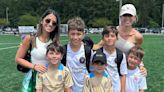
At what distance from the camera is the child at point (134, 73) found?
398cm

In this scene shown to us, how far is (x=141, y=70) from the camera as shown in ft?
13.5

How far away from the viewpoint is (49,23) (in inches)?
141

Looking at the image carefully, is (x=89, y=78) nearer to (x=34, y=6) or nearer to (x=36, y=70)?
(x=36, y=70)

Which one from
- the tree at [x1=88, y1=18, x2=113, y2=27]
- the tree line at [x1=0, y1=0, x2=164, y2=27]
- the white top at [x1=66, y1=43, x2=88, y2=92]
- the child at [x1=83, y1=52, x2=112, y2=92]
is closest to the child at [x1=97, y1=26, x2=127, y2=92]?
the child at [x1=83, y1=52, x2=112, y2=92]

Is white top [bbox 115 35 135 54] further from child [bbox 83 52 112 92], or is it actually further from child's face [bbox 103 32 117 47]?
child [bbox 83 52 112 92]

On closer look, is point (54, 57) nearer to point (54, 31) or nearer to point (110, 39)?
point (54, 31)

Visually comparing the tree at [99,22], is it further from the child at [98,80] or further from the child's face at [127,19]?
the child at [98,80]

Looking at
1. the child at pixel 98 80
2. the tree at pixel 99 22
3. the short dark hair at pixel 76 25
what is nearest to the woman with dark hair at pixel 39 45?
the short dark hair at pixel 76 25

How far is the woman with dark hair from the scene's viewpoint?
11.7 ft

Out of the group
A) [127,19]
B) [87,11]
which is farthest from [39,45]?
[87,11]

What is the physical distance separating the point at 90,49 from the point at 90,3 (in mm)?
69070

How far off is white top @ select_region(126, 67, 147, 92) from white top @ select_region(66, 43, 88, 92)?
565 millimetres

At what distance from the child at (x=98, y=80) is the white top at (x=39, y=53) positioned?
0.48m

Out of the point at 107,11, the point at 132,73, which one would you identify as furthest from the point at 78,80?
the point at 107,11
